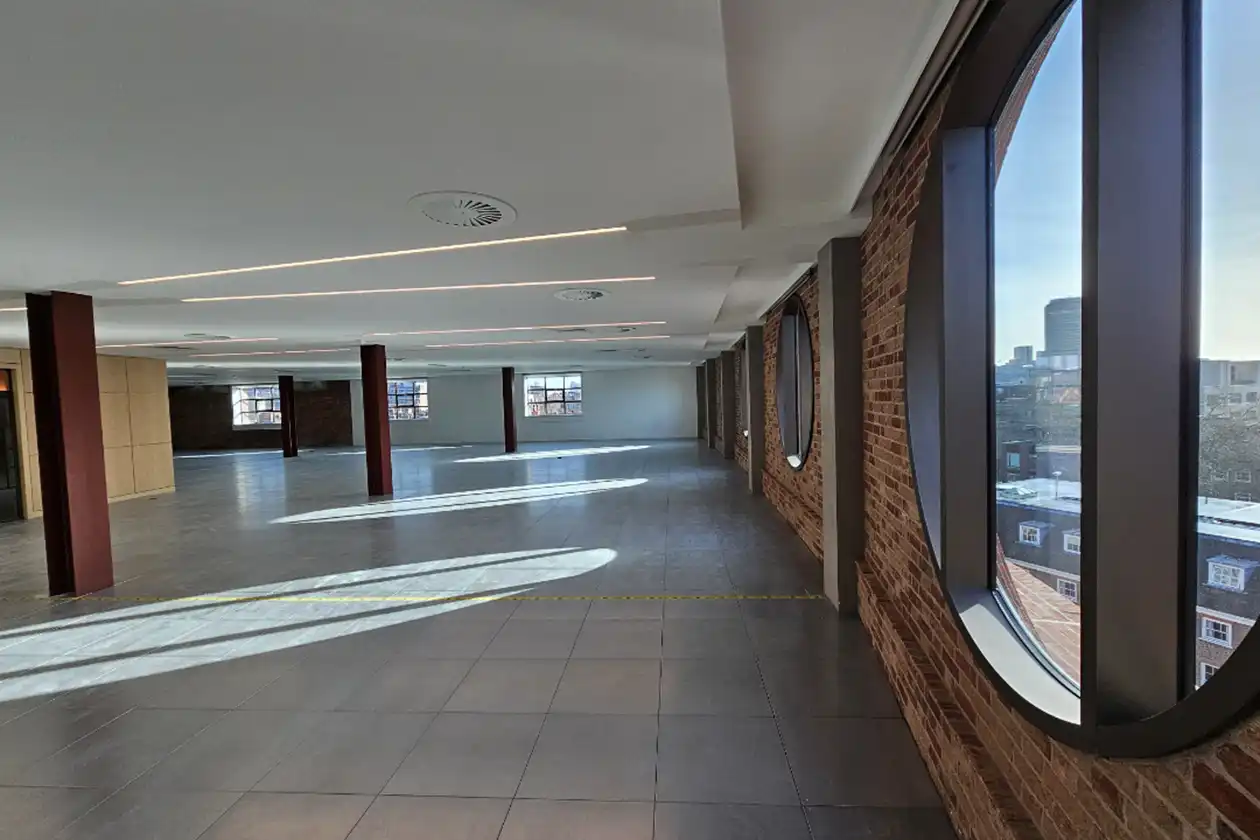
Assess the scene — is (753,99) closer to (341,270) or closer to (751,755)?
(751,755)

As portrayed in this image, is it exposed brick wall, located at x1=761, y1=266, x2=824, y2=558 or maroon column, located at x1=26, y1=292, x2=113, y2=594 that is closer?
maroon column, located at x1=26, y1=292, x2=113, y2=594

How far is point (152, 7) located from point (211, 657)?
3927 millimetres

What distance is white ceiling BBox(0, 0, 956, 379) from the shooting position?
1.74 meters

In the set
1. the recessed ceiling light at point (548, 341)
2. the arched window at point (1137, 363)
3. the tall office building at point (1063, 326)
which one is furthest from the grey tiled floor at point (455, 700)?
the recessed ceiling light at point (548, 341)

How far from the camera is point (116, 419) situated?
38.3ft

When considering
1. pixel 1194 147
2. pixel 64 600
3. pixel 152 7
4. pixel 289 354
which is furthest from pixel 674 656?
pixel 289 354

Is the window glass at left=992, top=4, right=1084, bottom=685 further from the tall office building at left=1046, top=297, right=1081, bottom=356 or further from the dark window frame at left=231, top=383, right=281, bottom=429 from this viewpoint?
the dark window frame at left=231, top=383, right=281, bottom=429

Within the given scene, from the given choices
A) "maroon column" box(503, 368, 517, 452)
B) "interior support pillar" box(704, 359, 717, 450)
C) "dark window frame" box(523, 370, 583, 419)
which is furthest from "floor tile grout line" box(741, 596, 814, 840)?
"dark window frame" box(523, 370, 583, 419)

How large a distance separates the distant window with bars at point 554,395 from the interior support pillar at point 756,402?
12.8 metres

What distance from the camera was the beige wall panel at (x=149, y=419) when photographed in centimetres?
1213

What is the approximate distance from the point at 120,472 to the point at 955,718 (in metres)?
14.4

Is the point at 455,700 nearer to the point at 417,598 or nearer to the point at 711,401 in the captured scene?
the point at 417,598

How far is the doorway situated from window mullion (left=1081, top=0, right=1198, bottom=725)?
1395cm

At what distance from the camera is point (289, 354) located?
12.4 m
